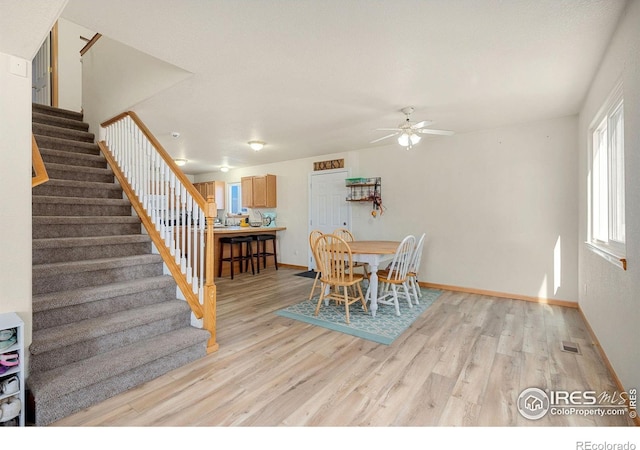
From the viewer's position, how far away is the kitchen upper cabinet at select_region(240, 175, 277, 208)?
6.37m

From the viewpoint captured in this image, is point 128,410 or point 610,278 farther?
point 610,278

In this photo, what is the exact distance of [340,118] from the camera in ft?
11.8

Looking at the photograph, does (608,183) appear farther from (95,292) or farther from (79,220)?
(79,220)

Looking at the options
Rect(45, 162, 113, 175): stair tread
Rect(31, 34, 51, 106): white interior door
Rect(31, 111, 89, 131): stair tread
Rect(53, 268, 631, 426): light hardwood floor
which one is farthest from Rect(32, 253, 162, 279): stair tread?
Rect(31, 34, 51, 106): white interior door

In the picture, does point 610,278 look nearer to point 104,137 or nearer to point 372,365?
point 372,365

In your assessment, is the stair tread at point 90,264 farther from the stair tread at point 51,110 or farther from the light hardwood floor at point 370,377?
the stair tread at point 51,110

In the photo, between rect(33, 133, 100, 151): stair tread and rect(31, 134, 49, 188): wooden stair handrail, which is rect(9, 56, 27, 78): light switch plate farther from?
rect(33, 133, 100, 151): stair tread

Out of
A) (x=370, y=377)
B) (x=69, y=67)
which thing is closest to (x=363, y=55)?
(x=370, y=377)

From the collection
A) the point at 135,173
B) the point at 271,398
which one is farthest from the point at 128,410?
the point at 135,173

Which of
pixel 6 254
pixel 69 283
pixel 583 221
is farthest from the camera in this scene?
pixel 583 221

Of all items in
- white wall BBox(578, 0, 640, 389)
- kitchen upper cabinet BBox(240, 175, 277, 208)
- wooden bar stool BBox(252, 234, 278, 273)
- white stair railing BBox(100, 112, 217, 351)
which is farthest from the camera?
kitchen upper cabinet BBox(240, 175, 277, 208)

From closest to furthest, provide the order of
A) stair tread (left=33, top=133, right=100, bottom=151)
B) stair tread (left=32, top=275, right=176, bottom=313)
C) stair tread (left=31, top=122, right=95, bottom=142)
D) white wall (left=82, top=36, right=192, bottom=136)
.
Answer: stair tread (left=32, top=275, right=176, bottom=313), white wall (left=82, top=36, right=192, bottom=136), stair tread (left=33, top=133, right=100, bottom=151), stair tread (left=31, top=122, right=95, bottom=142)

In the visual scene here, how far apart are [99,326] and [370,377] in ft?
6.36

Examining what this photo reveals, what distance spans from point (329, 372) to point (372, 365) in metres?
0.34
